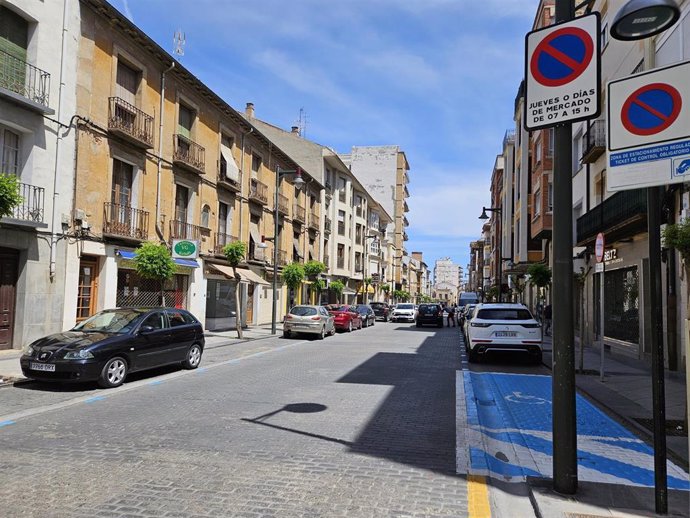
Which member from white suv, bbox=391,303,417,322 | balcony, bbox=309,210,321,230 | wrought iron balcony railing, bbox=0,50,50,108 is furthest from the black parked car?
white suv, bbox=391,303,417,322

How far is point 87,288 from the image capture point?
16.3 m

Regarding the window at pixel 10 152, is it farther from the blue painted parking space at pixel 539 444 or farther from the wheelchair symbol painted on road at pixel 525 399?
the wheelchair symbol painted on road at pixel 525 399

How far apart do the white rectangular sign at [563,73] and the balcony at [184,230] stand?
699 inches

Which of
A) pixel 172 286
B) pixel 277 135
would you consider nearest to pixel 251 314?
pixel 172 286

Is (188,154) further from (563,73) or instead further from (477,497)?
Result: (477,497)

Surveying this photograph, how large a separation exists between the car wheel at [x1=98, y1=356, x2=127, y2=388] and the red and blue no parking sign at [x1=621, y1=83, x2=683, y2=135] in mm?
8746

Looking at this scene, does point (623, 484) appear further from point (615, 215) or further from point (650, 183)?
point (615, 215)

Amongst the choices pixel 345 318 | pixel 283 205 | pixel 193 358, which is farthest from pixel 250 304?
pixel 193 358

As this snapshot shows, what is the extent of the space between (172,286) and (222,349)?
213 inches

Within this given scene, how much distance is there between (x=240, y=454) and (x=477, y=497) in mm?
2465

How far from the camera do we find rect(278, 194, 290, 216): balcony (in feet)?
105

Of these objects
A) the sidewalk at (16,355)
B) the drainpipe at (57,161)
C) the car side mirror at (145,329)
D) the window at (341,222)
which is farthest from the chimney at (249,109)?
the car side mirror at (145,329)

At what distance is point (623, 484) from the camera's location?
4652 mm

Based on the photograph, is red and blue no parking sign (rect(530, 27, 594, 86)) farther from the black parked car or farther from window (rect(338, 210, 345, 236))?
window (rect(338, 210, 345, 236))
